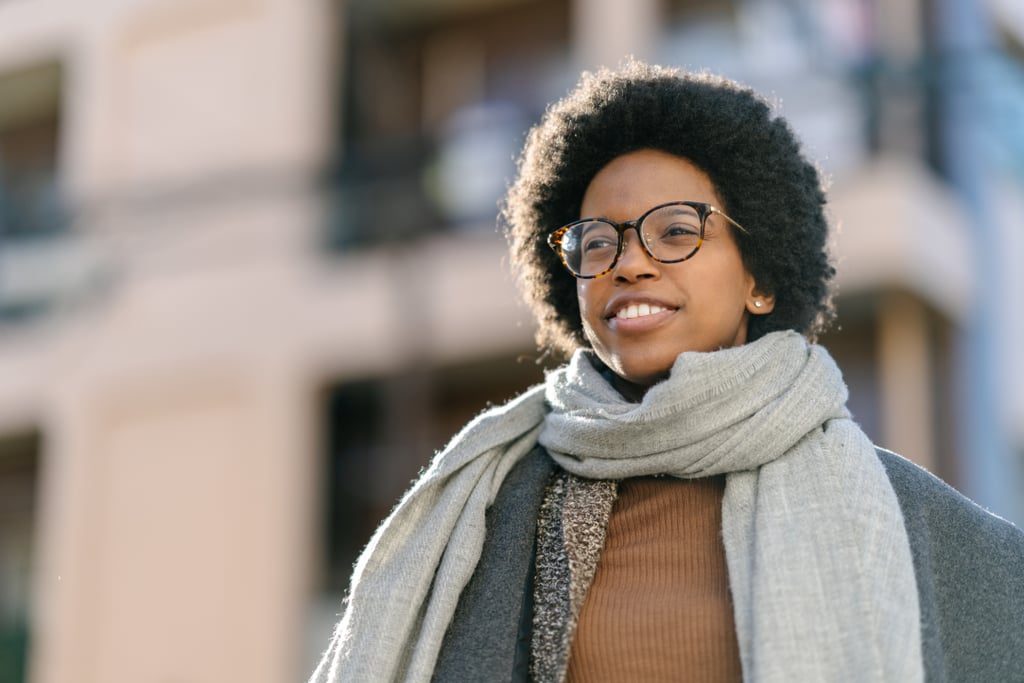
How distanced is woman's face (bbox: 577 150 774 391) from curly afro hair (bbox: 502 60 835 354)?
0.05m

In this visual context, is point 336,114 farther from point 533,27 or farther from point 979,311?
point 979,311

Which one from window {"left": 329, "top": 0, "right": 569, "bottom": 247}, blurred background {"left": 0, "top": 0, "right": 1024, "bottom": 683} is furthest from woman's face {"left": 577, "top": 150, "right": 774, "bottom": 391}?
window {"left": 329, "top": 0, "right": 569, "bottom": 247}

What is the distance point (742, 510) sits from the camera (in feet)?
8.24

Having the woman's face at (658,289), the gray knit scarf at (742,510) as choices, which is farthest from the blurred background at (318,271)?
the gray knit scarf at (742,510)

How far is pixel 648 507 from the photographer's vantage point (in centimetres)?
265

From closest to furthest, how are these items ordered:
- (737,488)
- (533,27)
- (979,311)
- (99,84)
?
(737,488)
(979,311)
(533,27)
(99,84)

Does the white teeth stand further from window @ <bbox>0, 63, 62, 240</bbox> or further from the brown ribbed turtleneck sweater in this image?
window @ <bbox>0, 63, 62, 240</bbox>

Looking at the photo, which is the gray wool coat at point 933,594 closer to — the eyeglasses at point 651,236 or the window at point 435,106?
the eyeglasses at point 651,236

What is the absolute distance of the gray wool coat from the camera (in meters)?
2.44

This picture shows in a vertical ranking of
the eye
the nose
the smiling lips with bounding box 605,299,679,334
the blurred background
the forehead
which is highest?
the blurred background

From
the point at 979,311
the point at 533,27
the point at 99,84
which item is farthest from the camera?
the point at 99,84

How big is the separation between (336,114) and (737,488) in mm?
9775

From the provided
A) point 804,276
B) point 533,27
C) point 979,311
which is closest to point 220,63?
point 533,27

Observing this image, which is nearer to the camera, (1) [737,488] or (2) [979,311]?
(1) [737,488]
